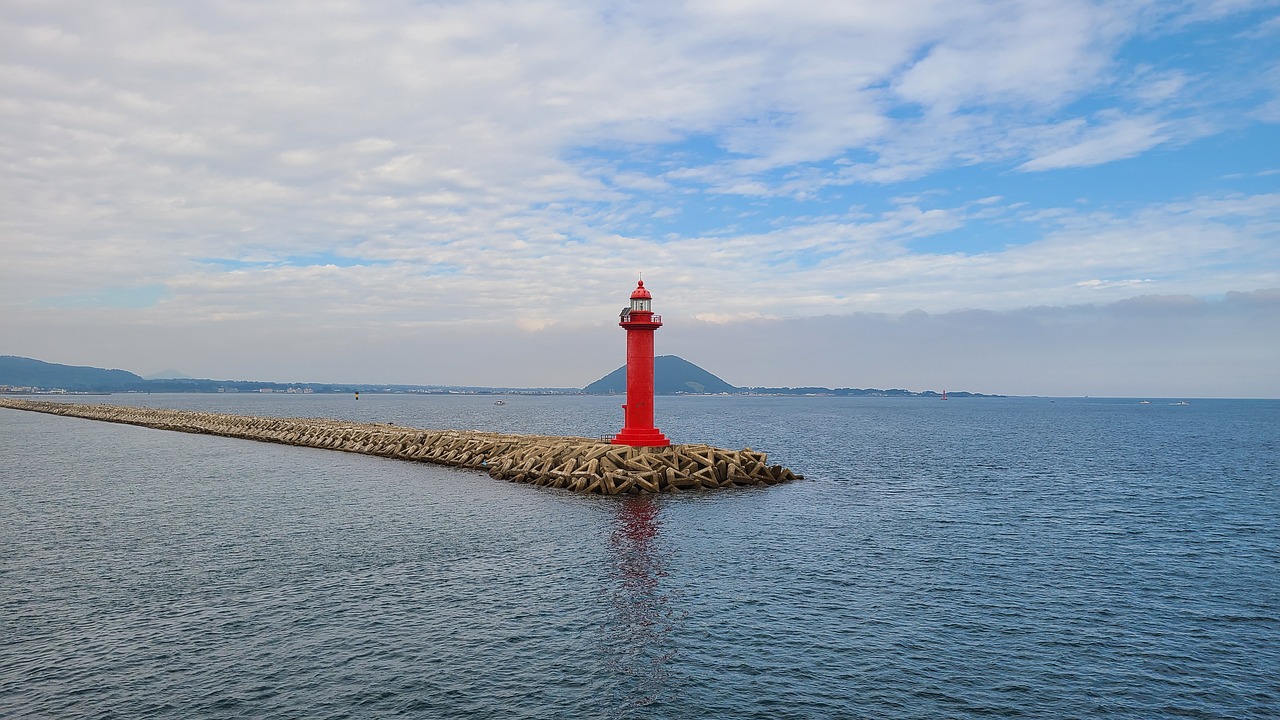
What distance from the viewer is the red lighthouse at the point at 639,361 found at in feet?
115

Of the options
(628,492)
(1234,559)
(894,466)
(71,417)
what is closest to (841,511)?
(628,492)

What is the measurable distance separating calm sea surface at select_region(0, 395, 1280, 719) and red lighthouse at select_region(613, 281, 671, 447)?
16.3ft

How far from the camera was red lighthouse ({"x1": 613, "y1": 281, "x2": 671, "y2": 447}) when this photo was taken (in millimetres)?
35125

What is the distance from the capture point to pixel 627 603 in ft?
56.5

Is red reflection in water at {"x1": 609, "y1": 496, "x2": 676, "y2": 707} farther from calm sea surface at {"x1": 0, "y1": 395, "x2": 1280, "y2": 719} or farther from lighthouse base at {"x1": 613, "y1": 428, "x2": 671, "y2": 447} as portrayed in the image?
lighthouse base at {"x1": 613, "y1": 428, "x2": 671, "y2": 447}

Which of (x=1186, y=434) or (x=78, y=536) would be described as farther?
(x=1186, y=434)

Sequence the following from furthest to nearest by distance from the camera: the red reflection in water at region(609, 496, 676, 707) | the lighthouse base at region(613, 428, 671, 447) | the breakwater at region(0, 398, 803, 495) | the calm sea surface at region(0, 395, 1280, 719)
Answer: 1. the lighthouse base at region(613, 428, 671, 447)
2. the breakwater at region(0, 398, 803, 495)
3. the red reflection in water at region(609, 496, 676, 707)
4. the calm sea surface at region(0, 395, 1280, 719)

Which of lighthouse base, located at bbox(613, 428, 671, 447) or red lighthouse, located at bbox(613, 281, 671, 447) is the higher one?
red lighthouse, located at bbox(613, 281, 671, 447)

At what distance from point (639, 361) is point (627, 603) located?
1904cm

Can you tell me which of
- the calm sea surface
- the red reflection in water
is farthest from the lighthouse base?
the red reflection in water

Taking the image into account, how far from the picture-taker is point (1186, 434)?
90.6 metres

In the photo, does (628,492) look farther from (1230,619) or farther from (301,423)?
(301,423)

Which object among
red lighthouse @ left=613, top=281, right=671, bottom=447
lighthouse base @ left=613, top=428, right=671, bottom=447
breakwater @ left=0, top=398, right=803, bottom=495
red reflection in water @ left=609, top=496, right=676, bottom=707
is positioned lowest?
red reflection in water @ left=609, top=496, right=676, bottom=707

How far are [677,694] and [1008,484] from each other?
33911mm
